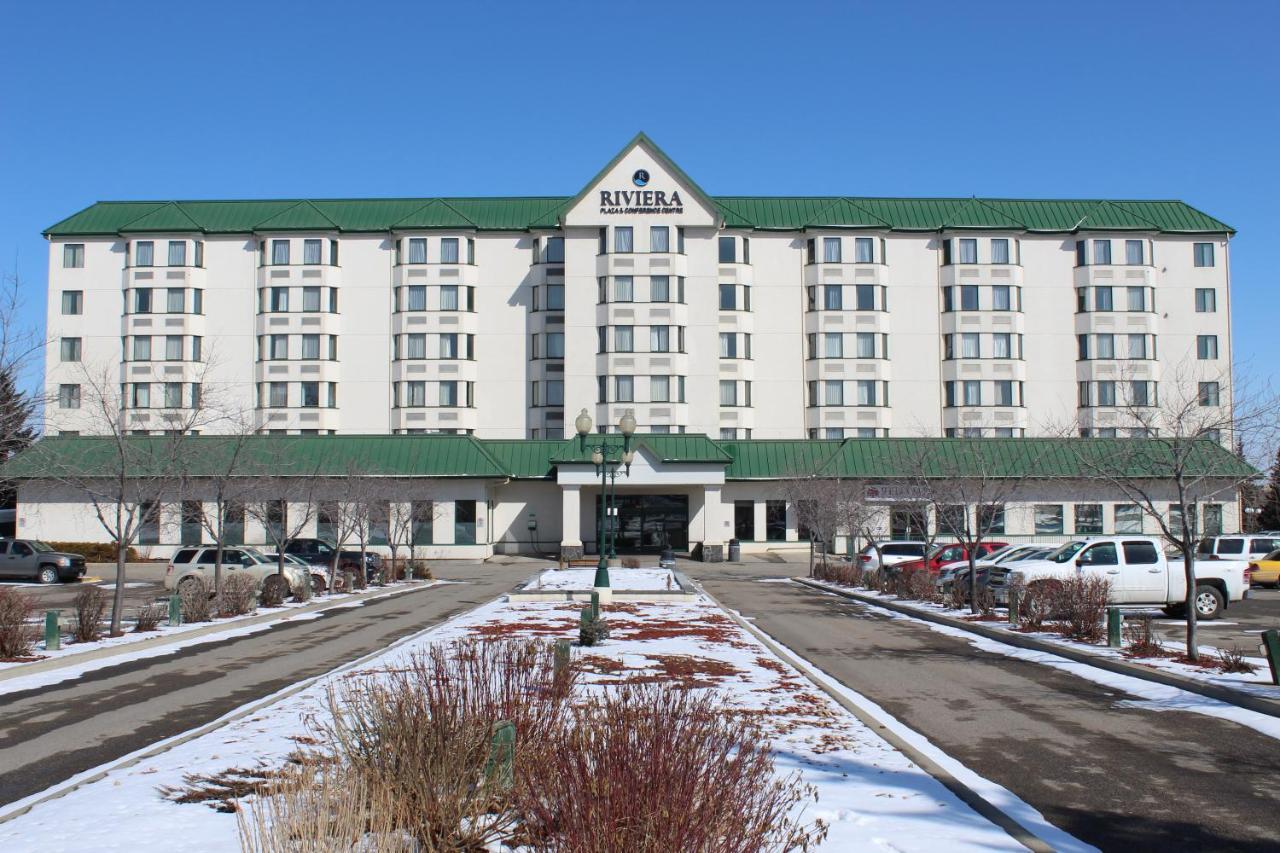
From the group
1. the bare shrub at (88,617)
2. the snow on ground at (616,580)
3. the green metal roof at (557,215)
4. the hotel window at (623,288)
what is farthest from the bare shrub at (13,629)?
the green metal roof at (557,215)

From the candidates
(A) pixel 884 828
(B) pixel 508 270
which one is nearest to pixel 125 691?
(A) pixel 884 828

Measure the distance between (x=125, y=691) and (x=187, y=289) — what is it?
52.2 m

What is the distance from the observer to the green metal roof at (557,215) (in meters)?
61.5

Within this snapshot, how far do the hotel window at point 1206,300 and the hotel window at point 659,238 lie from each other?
105 ft

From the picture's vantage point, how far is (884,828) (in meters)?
7.09

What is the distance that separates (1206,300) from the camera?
2451 inches

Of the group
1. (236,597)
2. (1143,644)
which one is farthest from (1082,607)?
(236,597)

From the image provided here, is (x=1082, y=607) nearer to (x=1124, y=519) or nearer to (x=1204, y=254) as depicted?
(x=1124, y=519)

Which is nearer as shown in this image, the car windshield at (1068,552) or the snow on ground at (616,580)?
the car windshield at (1068,552)

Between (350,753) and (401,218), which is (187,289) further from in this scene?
(350,753)

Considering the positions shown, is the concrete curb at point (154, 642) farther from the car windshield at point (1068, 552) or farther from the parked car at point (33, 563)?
the car windshield at point (1068, 552)

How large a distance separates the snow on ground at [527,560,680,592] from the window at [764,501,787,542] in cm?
1754

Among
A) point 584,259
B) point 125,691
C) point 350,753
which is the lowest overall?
point 125,691

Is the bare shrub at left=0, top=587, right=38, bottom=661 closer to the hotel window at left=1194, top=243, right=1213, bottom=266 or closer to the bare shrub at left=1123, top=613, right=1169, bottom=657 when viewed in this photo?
the bare shrub at left=1123, top=613, right=1169, bottom=657
